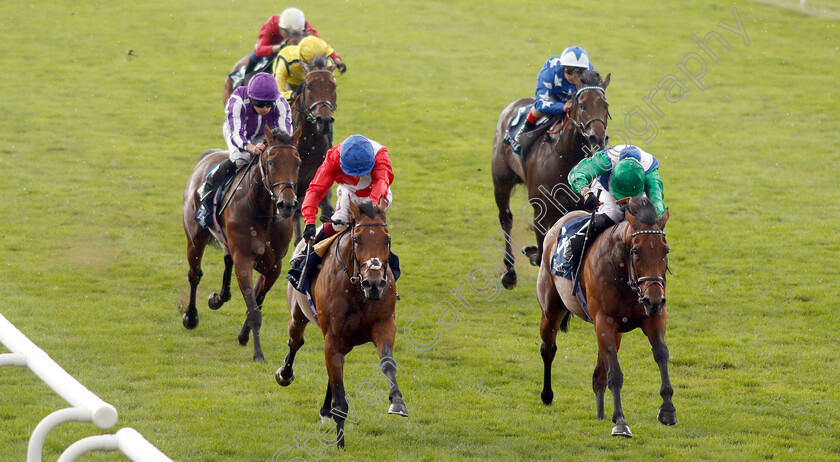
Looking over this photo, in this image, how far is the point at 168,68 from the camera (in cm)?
2055

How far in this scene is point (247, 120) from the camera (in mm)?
8914

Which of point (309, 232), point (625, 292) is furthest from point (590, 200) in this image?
point (309, 232)

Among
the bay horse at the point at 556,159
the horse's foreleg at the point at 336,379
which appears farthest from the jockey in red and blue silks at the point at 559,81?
the horse's foreleg at the point at 336,379

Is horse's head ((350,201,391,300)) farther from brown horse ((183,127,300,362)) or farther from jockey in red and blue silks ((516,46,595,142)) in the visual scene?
jockey in red and blue silks ((516,46,595,142))

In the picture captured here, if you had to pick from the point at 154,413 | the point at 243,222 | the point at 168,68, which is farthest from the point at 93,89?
the point at 154,413

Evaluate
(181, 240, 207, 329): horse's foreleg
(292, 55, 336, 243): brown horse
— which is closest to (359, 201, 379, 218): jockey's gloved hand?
(181, 240, 207, 329): horse's foreleg

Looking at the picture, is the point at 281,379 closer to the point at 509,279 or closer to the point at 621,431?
the point at 621,431

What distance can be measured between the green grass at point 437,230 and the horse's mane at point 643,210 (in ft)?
5.90

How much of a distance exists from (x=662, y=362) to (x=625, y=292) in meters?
0.55

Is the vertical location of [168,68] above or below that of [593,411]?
above

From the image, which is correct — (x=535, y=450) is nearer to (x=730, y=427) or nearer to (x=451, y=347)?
(x=730, y=427)

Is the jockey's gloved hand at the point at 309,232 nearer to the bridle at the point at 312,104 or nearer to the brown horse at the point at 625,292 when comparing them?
the brown horse at the point at 625,292

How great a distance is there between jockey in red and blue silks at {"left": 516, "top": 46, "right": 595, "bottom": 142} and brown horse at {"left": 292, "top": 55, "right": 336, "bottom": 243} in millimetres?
2314

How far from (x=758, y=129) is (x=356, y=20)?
34.9 ft
